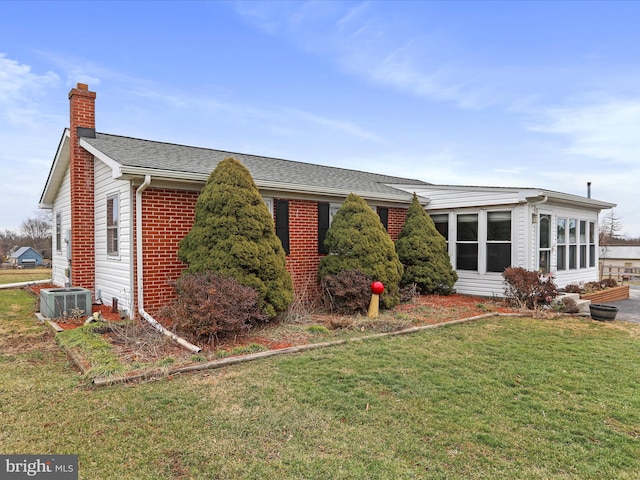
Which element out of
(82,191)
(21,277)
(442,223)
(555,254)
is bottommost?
(21,277)

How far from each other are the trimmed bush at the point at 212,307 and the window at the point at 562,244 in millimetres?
9832

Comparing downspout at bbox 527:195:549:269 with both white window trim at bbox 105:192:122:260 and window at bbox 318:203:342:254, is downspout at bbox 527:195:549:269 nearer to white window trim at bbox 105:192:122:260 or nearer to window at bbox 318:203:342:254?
window at bbox 318:203:342:254

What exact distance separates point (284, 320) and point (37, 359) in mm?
3885

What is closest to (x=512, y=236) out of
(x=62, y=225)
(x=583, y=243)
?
(x=583, y=243)

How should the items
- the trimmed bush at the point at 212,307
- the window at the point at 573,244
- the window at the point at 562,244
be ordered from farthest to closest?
the window at the point at 573,244
the window at the point at 562,244
the trimmed bush at the point at 212,307

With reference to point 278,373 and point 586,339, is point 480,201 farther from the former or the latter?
point 278,373

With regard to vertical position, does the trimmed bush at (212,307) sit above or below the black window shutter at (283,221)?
below

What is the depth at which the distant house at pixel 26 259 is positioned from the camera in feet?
100

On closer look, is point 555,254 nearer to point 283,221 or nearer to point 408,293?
point 408,293

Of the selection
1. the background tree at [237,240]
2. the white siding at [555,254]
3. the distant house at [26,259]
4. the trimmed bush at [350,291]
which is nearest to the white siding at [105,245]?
the background tree at [237,240]

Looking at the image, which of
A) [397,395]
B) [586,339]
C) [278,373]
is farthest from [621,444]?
[586,339]

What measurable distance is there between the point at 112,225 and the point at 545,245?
11.2m

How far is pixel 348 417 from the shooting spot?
11.7 feet

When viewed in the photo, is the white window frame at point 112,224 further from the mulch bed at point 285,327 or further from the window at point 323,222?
the window at point 323,222
